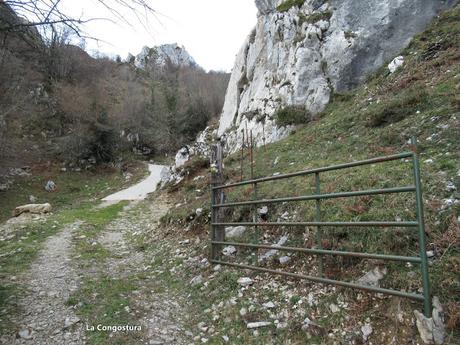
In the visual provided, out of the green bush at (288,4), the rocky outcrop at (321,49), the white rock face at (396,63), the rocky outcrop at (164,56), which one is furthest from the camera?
the green bush at (288,4)

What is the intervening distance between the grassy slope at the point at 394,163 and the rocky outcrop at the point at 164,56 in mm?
3061

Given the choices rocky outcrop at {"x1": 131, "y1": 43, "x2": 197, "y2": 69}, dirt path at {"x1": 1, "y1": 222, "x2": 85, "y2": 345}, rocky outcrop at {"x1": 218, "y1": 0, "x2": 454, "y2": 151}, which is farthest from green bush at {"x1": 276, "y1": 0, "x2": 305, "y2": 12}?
dirt path at {"x1": 1, "y1": 222, "x2": 85, "y2": 345}

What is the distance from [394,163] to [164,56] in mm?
4486

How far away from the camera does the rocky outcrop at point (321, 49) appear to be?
599 inches

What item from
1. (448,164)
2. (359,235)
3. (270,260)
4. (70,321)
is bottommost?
(70,321)

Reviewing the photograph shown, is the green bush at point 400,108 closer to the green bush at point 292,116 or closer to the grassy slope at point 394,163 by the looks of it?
the grassy slope at point 394,163

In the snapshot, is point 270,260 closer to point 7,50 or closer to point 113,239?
point 7,50

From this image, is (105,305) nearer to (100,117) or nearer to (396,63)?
(396,63)

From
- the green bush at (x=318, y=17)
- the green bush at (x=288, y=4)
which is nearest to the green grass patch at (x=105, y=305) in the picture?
the green bush at (x=318, y=17)

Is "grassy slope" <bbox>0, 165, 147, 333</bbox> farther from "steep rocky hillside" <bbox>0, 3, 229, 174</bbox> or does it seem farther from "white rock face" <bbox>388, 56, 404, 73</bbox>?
"white rock face" <bbox>388, 56, 404, 73</bbox>

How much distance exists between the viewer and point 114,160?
110 feet

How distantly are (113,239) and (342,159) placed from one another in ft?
21.7

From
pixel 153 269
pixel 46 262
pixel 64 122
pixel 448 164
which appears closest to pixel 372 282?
pixel 448 164

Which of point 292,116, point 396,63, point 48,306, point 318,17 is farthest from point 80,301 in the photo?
point 318,17
